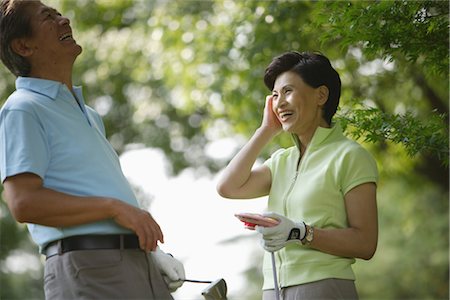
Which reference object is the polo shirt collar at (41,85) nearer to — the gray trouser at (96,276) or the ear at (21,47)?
the ear at (21,47)

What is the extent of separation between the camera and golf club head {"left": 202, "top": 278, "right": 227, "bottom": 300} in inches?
125

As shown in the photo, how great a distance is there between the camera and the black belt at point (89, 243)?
2.84m

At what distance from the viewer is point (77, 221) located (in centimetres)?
278

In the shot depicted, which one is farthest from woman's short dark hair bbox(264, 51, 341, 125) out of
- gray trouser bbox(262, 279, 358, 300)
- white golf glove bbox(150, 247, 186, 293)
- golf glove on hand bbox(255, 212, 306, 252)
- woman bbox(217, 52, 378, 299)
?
white golf glove bbox(150, 247, 186, 293)

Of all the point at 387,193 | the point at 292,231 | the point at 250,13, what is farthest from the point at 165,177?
the point at 292,231

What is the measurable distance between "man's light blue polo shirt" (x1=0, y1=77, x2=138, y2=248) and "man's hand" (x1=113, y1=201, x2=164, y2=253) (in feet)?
0.25

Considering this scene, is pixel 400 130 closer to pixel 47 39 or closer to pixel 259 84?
pixel 47 39

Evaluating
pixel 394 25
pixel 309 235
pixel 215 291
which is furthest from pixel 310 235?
pixel 394 25

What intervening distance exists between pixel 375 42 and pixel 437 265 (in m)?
12.3

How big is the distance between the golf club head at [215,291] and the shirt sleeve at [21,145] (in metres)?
0.76

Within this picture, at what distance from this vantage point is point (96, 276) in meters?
2.84

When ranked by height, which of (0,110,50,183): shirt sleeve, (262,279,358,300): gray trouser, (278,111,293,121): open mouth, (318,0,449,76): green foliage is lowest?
(262,279,358,300): gray trouser

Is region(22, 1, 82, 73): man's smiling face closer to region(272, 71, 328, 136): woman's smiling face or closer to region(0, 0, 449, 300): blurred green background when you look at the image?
region(272, 71, 328, 136): woman's smiling face

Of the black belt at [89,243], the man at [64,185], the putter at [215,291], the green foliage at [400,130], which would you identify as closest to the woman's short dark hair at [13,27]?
the man at [64,185]
